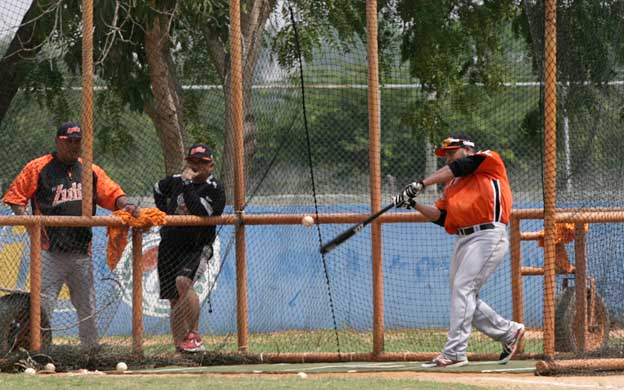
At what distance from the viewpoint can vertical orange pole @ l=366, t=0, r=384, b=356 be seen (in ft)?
33.5

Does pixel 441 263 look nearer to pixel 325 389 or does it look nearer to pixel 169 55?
pixel 169 55

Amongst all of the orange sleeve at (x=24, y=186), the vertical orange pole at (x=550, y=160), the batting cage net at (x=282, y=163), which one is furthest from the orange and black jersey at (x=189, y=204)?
the vertical orange pole at (x=550, y=160)

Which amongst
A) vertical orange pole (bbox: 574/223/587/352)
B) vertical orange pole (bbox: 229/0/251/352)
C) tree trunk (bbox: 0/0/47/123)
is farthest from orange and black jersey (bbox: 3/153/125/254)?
vertical orange pole (bbox: 574/223/587/352)

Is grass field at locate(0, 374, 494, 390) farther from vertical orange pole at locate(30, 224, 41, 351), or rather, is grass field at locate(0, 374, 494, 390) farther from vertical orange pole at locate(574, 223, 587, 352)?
vertical orange pole at locate(574, 223, 587, 352)

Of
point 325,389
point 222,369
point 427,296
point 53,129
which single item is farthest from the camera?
point 427,296

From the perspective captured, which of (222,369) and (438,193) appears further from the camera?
(438,193)

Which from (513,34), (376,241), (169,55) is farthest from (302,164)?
(513,34)

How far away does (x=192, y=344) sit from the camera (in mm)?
10195

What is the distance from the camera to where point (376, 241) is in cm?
1030

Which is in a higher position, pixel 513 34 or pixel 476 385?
pixel 513 34

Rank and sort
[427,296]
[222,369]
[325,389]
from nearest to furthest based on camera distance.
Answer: [325,389] → [222,369] → [427,296]

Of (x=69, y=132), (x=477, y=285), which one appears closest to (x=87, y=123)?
(x=69, y=132)

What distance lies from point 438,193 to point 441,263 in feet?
2.54

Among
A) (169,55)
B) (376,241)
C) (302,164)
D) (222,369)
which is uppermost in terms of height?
(169,55)
